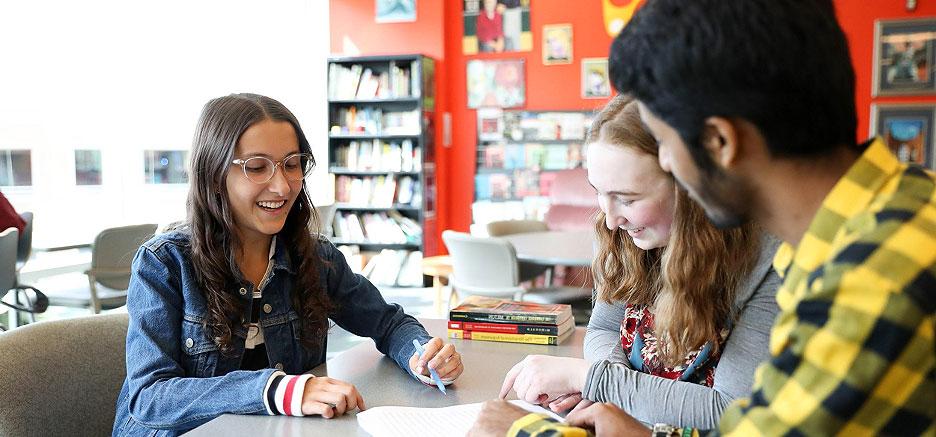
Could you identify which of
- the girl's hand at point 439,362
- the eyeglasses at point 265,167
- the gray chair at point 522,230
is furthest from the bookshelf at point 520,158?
the girl's hand at point 439,362

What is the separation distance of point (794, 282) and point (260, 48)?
7.17m

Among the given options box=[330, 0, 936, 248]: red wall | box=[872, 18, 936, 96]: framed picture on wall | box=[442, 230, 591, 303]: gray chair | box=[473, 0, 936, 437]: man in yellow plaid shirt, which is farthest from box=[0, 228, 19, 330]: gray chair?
box=[872, 18, 936, 96]: framed picture on wall

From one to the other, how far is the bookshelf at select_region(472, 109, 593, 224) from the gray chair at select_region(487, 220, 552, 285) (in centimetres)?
231

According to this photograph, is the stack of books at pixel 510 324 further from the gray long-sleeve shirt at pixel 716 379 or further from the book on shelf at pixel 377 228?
the book on shelf at pixel 377 228

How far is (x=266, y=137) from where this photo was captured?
1541 millimetres

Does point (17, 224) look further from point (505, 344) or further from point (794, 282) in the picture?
point (794, 282)

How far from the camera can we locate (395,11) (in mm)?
7422

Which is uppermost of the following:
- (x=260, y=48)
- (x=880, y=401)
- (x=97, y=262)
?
(x=260, y=48)

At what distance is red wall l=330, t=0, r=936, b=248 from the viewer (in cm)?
712

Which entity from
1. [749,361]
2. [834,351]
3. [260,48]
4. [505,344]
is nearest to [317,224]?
[505,344]

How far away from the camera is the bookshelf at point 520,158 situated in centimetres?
719

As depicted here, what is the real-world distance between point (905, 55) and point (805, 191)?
6.78m

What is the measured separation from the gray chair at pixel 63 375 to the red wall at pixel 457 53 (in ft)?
19.5

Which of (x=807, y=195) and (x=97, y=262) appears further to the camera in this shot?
(x=97, y=262)
